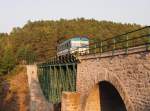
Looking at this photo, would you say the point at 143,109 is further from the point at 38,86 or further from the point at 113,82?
the point at 38,86

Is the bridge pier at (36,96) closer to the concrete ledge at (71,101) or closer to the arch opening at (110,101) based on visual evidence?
the concrete ledge at (71,101)

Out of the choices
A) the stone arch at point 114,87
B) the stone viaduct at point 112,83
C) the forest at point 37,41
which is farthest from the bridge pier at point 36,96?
the stone arch at point 114,87

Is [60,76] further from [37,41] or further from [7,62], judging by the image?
[37,41]

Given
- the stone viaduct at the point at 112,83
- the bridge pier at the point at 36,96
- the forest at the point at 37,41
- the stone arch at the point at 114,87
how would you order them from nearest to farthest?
1. the stone viaduct at the point at 112,83
2. the stone arch at the point at 114,87
3. the bridge pier at the point at 36,96
4. the forest at the point at 37,41

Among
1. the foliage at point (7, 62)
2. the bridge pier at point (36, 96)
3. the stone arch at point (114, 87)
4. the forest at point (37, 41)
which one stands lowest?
the bridge pier at point (36, 96)

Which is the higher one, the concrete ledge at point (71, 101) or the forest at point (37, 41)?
the forest at point (37, 41)

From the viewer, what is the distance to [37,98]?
41.6 meters

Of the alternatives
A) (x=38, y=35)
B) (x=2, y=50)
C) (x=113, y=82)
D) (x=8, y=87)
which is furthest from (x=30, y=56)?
(x=113, y=82)

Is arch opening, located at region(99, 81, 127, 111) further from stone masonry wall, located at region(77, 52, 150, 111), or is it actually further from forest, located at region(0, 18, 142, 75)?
forest, located at region(0, 18, 142, 75)

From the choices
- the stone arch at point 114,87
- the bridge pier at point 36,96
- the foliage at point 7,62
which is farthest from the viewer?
the foliage at point 7,62

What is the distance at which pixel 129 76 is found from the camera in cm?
1287

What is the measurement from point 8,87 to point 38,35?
3036 cm

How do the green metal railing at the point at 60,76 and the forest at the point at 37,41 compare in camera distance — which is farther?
the forest at the point at 37,41

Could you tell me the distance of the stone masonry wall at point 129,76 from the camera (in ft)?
37.7
